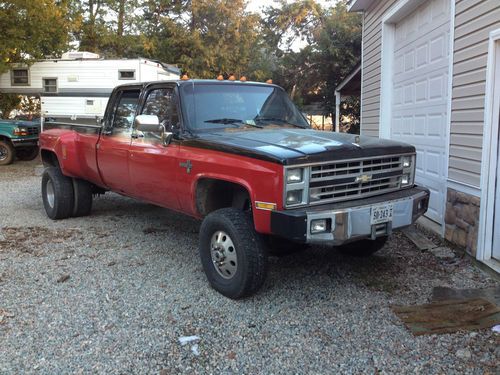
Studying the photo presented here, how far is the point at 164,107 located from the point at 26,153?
12775mm

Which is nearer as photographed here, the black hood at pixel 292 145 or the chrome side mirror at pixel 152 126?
the black hood at pixel 292 145

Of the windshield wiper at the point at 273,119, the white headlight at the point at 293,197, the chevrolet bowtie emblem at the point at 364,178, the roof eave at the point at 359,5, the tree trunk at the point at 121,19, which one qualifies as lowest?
the white headlight at the point at 293,197

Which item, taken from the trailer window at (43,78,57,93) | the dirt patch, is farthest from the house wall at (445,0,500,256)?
the trailer window at (43,78,57,93)

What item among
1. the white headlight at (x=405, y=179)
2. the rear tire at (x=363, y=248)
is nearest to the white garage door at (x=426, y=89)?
the rear tire at (x=363, y=248)

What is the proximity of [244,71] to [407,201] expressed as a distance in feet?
72.3

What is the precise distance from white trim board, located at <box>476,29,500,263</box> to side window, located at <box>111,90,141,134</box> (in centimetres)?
384

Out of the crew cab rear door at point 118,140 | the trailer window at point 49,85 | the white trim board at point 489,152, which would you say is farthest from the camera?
the trailer window at point 49,85

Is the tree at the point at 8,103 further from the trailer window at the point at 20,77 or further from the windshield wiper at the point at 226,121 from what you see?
the windshield wiper at the point at 226,121

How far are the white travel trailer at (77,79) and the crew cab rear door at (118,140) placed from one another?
337 inches

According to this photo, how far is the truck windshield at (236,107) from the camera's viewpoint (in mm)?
4910

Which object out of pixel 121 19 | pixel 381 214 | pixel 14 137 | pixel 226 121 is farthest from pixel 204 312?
pixel 121 19

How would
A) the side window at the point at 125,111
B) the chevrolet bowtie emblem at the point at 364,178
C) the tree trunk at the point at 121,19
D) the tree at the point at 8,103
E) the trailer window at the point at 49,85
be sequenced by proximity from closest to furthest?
1. the chevrolet bowtie emblem at the point at 364,178
2. the side window at the point at 125,111
3. the trailer window at the point at 49,85
4. the tree at the point at 8,103
5. the tree trunk at the point at 121,19

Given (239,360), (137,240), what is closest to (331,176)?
(239,360)

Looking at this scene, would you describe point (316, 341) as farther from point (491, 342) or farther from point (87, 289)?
point (87, 289)
